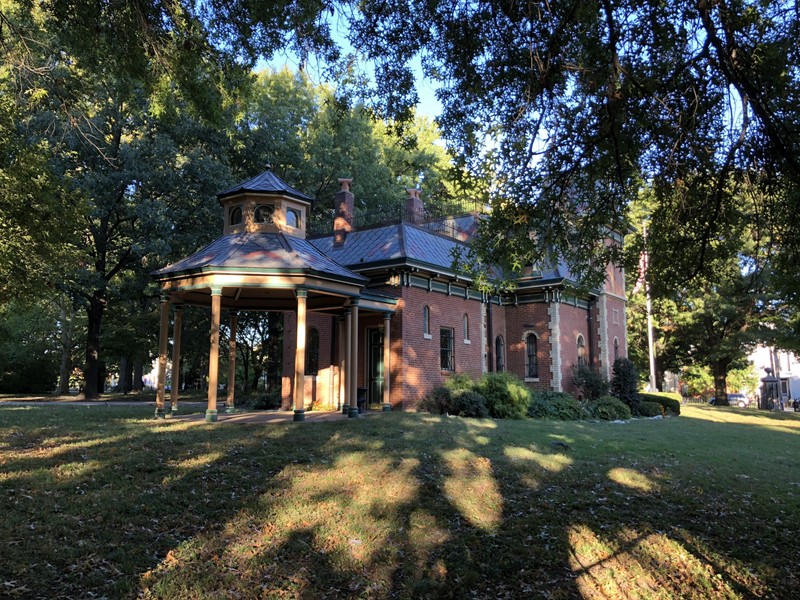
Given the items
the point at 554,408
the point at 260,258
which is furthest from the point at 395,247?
the point at 554,408

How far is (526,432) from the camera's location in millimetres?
14273

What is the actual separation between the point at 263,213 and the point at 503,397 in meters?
8.81

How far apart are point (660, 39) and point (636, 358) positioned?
4070 cm

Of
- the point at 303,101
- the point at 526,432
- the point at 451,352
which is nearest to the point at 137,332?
the point at 303,101

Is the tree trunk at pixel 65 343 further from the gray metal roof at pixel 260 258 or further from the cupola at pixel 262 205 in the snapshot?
the gray metal roof at pixel 260 258

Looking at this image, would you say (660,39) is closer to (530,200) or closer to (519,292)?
(530,200)

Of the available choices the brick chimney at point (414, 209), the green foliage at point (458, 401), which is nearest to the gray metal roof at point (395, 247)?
the brick chimney at point (414, 209)

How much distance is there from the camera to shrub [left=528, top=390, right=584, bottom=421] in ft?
63.6

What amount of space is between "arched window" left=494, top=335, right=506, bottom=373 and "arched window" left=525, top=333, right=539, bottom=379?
2.98 feet

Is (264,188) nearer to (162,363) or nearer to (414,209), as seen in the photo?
(162,363)

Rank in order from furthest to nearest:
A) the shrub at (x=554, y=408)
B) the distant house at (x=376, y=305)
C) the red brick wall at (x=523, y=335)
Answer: the red brick wall at (x=523, y=335) < the shrub at (x=554, y=408) < the distant house at (x=376, y=305)

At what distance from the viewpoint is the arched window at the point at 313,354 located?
2123 centimetres

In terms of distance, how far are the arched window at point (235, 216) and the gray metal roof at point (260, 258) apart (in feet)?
1.80

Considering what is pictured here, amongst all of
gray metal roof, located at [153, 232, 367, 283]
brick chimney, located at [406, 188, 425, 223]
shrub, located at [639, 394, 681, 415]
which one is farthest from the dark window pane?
shrub, located at [639, 394, 681, 415]
